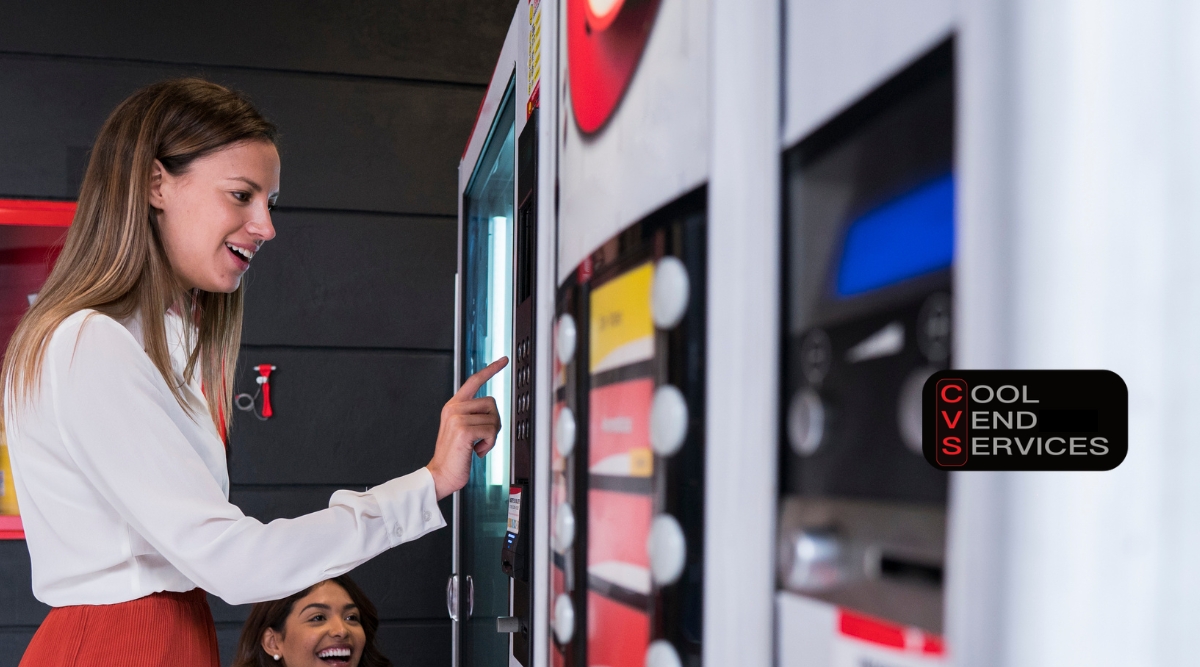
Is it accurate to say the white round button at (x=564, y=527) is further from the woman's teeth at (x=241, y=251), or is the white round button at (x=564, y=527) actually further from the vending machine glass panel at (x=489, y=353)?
the woman's teeth at (x=241, y=251)

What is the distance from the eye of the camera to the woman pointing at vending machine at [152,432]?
1.06m

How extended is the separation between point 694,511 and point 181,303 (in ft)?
3.42

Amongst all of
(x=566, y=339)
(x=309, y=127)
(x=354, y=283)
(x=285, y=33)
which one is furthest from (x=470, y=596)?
(x=285, y=33)

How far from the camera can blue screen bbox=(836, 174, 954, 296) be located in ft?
1.10

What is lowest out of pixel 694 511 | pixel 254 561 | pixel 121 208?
pixel 254 561

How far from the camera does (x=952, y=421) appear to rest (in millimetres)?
334

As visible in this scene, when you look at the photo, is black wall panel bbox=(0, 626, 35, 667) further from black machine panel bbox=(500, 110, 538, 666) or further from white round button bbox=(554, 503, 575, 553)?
white round button bbox=(554, 503, 575, 553)

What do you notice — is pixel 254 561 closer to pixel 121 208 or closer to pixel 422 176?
pixel 121 208

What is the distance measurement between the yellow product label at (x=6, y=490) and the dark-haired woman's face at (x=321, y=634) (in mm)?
750

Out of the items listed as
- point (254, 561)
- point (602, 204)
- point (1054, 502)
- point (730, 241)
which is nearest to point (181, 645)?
point (254, 561)

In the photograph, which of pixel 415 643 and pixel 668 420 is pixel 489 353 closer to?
pixel 668 420

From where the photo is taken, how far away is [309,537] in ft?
3.69

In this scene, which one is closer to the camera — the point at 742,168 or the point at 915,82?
the point at 915,82

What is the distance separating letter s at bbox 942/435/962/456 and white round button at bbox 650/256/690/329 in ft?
0.63
